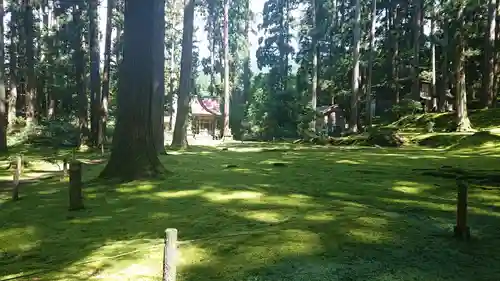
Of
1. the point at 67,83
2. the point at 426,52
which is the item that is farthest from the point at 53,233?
the point at 426,52

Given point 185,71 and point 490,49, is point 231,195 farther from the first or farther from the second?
point 490,49

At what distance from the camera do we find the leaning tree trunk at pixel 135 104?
31.7 ft

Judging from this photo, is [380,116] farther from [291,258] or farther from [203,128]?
[291,258]

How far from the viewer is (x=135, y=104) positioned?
32.2 ft

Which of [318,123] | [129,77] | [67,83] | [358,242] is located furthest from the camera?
[318,123]

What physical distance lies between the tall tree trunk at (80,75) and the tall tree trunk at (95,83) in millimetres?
426

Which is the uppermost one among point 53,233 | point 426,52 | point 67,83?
point 426,52

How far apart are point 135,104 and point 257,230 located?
214 inches

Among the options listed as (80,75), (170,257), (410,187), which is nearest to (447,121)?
(410,187)

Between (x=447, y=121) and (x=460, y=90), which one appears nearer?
(x=460, y=90)

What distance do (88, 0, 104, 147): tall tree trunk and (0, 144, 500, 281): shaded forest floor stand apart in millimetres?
11710

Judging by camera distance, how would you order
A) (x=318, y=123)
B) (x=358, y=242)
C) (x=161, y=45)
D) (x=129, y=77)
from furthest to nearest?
1. (x=318, y=123)
2. (x=161, y=45)
3. (x=129, y=77)
4. (x=358, y=242)

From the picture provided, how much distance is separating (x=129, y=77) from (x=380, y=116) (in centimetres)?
3202

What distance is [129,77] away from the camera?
9.97 metres
